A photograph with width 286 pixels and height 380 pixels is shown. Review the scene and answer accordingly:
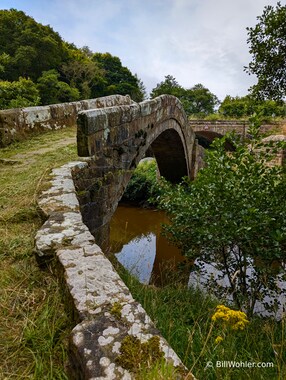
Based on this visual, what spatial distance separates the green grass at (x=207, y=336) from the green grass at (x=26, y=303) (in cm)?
51

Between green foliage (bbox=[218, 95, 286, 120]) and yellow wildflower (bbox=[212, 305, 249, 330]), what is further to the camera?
green foliage (bbox=[218, 95, 286, 120])

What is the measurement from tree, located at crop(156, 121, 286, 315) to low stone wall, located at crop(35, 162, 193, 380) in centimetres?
214

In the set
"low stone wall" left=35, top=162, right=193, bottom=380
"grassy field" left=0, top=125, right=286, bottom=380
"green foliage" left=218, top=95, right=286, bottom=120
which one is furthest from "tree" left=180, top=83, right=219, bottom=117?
"low stone wall" left=35, top=162, right=193, bottom=380

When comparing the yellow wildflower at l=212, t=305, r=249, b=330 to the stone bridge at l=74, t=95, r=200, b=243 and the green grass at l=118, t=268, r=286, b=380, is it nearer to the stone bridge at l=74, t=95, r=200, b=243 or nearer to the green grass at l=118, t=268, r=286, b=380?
the green grass at l=118, t=268, r=286, b=380

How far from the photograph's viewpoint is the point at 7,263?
1.69 metres

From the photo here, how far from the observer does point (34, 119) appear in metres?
5.44

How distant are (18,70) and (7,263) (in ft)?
86.2

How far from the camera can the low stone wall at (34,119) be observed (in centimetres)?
466

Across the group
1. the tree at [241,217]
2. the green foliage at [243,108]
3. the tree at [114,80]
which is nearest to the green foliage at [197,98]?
the green foliage at [243,108]

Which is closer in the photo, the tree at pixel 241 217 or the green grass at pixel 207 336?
the green grass at pixel 207 336

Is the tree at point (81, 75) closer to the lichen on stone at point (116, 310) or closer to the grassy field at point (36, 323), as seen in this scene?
the grassy field at point (36, 323)

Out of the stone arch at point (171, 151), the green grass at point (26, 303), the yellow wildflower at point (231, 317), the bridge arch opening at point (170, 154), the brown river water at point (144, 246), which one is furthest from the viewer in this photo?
the bridge arch opening at point (170, 154)

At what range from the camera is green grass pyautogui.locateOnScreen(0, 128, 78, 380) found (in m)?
1.14

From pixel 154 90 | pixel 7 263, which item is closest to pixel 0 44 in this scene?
pixel 154 90
